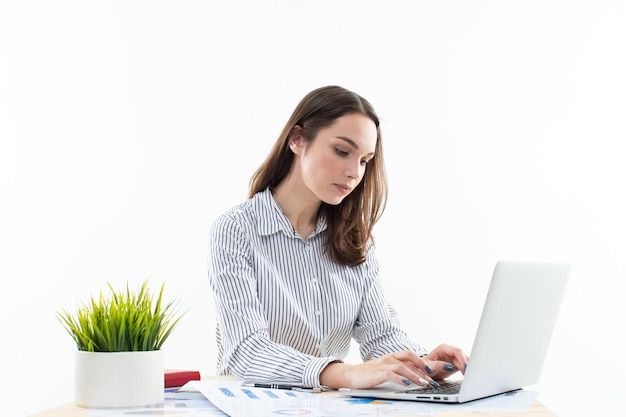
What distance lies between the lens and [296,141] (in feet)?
7.70

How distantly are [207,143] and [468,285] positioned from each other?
4.93 ft

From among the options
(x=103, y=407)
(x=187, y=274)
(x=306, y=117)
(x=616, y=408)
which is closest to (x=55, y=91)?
(x=187, y=274)

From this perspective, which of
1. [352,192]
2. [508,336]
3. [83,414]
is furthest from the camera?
[352,192]

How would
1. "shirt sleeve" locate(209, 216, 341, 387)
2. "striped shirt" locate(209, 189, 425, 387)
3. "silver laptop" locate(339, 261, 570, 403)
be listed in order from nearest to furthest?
"silver laptop" locate(339, 261, 570, 403) < "shirt sleeve" locate(209, 216, 341, 387) < "striped shirt" locate(209, 189, 425, 387)

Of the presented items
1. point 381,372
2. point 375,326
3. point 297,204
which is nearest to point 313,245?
point 297,204

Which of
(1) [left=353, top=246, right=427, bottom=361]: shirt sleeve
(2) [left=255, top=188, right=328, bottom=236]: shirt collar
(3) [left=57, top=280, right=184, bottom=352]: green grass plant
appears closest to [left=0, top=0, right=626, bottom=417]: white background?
(1) [left=353, top=246, right=427, bottom=361]: shirt sleeve

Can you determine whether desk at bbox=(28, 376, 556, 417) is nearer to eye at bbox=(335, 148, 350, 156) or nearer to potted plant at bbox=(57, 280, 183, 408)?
potted plant at bbox=(57, 280, 183, 408)

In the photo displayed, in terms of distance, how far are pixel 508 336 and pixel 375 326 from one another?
78 cm

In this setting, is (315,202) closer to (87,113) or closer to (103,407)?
(103,407)

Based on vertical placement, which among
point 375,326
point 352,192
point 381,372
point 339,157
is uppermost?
point 339,157

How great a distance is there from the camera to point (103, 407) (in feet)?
4.67

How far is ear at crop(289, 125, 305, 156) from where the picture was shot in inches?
91.8

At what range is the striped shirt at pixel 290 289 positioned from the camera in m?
2.07

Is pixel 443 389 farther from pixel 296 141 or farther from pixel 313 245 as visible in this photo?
pixel 296 141
